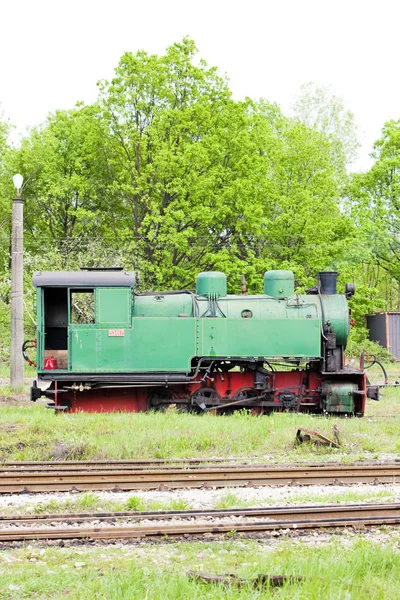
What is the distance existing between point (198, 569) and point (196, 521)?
5.09 ft

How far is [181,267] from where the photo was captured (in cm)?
2806

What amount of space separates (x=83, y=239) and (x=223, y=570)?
2479cm

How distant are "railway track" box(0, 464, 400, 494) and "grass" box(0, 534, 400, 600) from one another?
2398mm

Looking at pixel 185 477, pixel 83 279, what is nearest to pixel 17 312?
pixel 83 279

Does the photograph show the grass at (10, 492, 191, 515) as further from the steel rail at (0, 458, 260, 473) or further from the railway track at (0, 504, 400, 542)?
the steel rail at (0, 458, 260, 473)

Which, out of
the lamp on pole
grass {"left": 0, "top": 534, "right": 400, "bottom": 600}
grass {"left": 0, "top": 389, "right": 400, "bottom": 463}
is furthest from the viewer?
the lamp on pole

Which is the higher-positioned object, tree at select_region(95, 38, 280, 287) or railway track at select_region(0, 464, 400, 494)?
tree at select_region(95, 38, 280, 287)

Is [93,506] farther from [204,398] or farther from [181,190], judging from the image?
[181,190]

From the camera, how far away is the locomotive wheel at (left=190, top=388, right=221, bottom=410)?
592 inches

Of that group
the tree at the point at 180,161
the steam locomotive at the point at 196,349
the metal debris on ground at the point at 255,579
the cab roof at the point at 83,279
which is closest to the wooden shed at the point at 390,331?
the tree at the point at 180,161

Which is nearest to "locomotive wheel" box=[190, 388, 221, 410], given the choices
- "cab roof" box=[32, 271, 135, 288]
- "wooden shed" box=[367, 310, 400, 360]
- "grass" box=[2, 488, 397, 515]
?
"cab roof" box=[32, 271, 135, 288]

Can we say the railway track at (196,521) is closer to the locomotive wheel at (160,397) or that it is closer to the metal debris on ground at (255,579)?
the metal debris on ground at (255,579)

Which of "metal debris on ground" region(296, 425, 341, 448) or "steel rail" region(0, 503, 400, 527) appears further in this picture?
"metal debris on ground" region(296, 425, 341, 448)

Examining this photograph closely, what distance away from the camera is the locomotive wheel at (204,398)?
1504 centimetres
